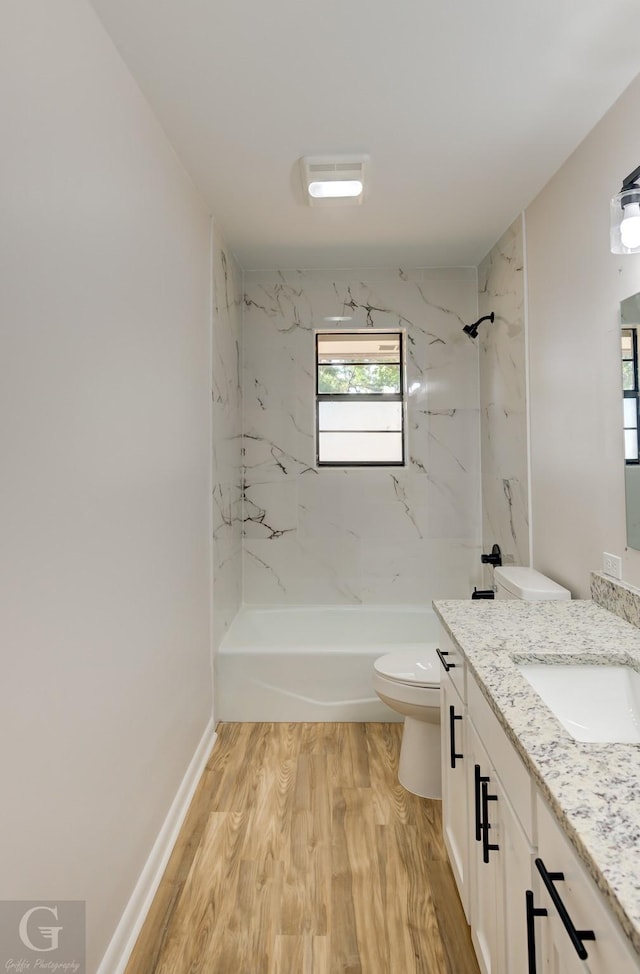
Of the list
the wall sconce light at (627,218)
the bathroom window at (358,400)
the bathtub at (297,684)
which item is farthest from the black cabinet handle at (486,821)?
the bathroom window at (358,400)

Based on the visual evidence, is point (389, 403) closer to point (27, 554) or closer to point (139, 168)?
point (139, 168)

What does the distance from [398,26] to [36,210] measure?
113cm

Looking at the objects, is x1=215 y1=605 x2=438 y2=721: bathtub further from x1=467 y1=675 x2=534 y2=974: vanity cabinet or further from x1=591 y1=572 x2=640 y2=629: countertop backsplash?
x1=467 y1=675 x2=534 y2=974: vanity cabinet

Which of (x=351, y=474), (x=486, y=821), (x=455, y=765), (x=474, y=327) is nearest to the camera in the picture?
(x=486, y=821)

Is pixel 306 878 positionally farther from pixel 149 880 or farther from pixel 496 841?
pixel 496 841

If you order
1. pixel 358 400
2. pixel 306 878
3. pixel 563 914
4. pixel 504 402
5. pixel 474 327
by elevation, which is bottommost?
pixel 306 878

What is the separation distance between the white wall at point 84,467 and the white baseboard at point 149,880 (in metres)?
0.05

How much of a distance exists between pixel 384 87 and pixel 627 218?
→ 0.88 meters

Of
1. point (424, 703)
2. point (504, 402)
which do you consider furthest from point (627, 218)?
point (424, 703)

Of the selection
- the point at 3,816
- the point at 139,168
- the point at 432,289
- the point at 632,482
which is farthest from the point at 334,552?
the point at 3,816

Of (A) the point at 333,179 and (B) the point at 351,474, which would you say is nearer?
(A) the point at 333,179

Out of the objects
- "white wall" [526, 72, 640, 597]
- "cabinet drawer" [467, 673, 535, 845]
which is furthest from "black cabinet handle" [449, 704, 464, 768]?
"white wall" [526, 72, 640, 597]

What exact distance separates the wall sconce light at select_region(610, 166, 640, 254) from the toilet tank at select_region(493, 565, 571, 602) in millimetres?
1241

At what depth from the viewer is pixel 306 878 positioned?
71.0 inches
